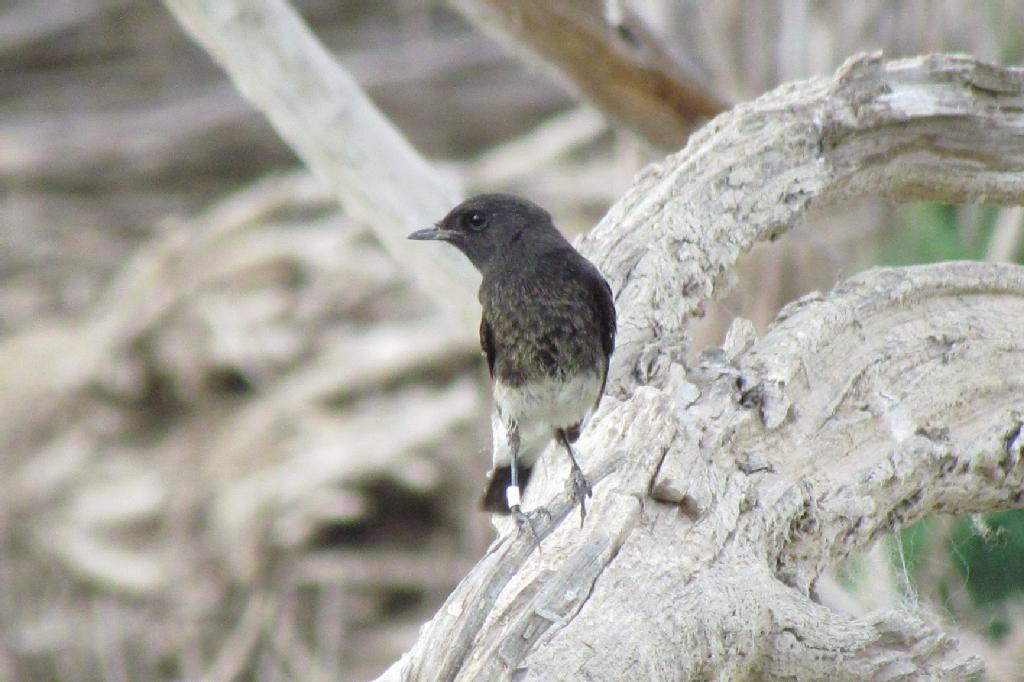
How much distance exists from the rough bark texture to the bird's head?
0.19 metres

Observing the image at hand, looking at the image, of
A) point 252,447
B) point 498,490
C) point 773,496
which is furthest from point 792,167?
point 252,447

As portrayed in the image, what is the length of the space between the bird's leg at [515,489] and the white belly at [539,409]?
18 mm

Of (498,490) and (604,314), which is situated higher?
(604,314)

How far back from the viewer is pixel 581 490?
129 inches

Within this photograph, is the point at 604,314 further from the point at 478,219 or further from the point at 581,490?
the point at 581,490

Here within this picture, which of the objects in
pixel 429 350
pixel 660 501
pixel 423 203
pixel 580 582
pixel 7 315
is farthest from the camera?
pixel 7 315

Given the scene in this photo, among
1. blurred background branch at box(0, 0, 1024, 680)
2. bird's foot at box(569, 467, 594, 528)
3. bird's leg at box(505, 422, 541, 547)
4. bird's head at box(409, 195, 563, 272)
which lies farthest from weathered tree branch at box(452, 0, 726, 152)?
blurred background branch at box(0, 0, 1024, 680)

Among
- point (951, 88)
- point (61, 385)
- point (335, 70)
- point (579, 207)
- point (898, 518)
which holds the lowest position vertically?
point (898, 518)

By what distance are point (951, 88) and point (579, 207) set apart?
6.57 metres

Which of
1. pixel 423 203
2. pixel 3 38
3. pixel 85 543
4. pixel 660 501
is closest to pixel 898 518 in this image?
pixel 660 501

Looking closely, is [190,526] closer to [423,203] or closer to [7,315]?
[7,315]

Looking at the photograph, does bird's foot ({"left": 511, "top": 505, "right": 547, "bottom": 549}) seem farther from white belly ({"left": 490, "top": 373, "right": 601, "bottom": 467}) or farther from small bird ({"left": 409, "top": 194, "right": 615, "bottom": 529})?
white belly ({"left": 490, "top": 373, "right": 601, "bottom": 467})

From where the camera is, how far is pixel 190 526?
34.4 feet

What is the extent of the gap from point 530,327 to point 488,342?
20cm
